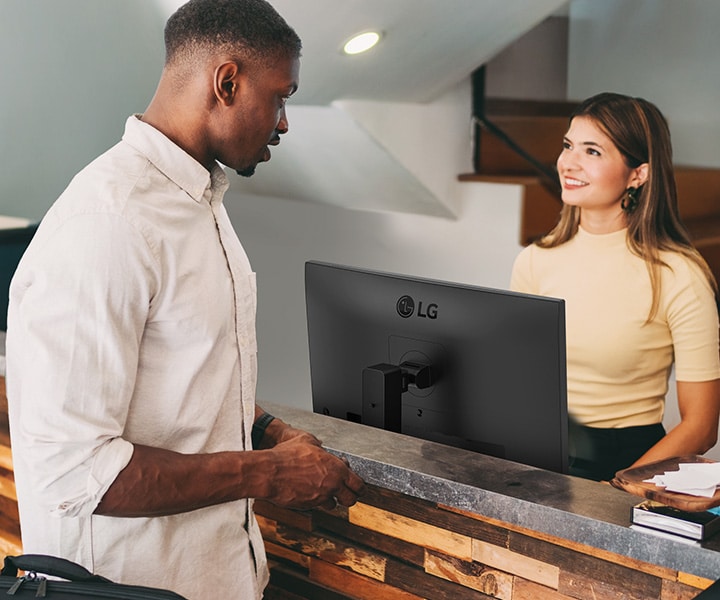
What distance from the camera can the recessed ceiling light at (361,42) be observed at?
3.12m

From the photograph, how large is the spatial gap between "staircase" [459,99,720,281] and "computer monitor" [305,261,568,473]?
7.81 feet

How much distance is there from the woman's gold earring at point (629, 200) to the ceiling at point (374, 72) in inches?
39.5

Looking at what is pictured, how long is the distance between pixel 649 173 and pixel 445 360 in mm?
1102

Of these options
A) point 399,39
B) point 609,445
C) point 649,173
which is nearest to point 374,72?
point 399,39

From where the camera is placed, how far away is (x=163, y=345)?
1.25 meters

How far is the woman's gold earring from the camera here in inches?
100.0

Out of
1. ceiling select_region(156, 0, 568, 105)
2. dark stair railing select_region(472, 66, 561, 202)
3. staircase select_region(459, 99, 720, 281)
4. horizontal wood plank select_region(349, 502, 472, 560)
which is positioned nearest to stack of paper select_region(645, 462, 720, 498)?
horizontal wood plank select_region(349, 502, 472, 560)

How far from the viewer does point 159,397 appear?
4.13 ft

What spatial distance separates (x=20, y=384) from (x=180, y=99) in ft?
1.41

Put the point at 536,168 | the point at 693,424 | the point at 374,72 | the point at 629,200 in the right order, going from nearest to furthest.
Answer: the point at 693,424
the point at 629,200
the point at 374,72
the point at 536,168

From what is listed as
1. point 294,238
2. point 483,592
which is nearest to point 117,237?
point 483,592

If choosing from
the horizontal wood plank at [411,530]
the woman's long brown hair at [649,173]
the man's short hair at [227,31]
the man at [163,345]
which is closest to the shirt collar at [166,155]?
the man at [163,345]

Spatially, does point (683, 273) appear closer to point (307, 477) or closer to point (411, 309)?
point (411, 309)

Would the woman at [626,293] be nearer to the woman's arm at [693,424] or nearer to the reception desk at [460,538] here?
the woman's arm at [693,424]
